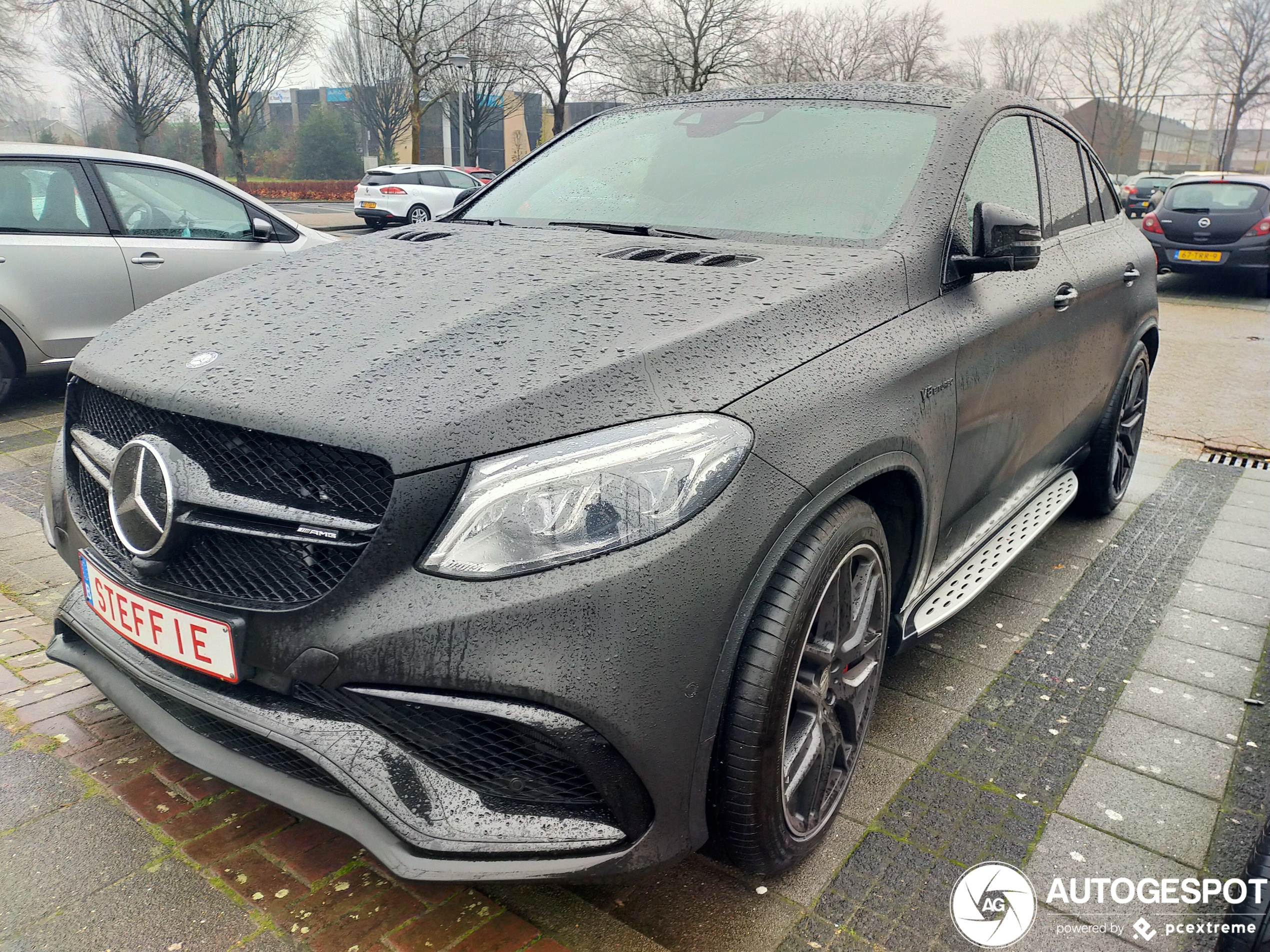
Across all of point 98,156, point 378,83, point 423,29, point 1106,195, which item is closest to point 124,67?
point 378,83

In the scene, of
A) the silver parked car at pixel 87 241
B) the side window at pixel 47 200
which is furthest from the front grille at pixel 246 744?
the side window at pixel 47 200

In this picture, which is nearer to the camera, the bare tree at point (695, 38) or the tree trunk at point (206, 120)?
the tree trunk at point (206, 120)

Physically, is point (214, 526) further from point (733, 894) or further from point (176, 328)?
point (733, 894)

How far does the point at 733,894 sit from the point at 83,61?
4858cm

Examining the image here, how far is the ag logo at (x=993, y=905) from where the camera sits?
199cm

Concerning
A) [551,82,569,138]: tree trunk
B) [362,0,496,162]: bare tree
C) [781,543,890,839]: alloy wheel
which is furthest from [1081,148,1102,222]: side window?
[551,82,569,138]: tree trunk

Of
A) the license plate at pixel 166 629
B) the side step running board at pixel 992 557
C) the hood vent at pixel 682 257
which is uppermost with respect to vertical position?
the hood vent at pixel 682 257

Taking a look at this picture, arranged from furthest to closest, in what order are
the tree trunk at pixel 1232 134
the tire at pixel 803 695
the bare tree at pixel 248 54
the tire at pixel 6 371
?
the tree trunk at pixel 1232 134
the bare tree at pixel 248 54
the tire at pixel 6 371
the tire at pixel 803 695

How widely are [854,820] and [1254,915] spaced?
86 cm

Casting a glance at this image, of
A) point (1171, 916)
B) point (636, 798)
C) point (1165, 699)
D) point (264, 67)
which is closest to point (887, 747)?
point (1171, 916)

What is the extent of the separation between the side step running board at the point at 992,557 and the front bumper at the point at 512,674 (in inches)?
43.8

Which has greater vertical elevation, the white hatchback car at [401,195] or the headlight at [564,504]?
the white hatchback car at [401,195]

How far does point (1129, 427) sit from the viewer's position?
452cm

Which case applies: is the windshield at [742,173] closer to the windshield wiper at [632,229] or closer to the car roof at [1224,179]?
the windshield wiper at [632,229]
